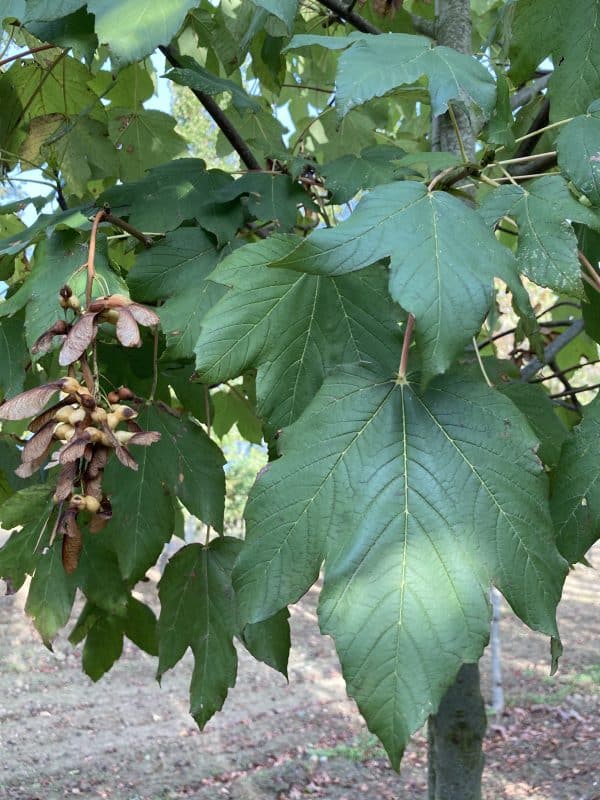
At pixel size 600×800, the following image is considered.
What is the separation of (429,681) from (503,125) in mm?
A: 606

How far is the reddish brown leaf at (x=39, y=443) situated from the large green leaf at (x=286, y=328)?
0.60 ft

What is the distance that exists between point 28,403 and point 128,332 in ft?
0.37

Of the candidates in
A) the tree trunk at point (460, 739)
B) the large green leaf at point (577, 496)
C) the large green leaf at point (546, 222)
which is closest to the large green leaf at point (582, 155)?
the large green leaf at point (546, 222)

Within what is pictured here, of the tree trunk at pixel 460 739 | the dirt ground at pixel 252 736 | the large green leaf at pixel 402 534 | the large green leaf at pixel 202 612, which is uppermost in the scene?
the large green leaf at pixel 402 534

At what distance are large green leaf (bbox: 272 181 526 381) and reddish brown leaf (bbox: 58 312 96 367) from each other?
0.18 meters

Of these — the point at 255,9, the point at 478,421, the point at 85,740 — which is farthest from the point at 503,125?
the point at 85,740

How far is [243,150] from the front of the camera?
5.02 feet

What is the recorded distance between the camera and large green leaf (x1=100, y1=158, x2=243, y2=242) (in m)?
1.22

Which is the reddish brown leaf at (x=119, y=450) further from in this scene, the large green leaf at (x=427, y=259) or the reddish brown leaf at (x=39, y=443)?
the large green leaf at (x=427, y=259)

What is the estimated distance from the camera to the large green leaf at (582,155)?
34.7 inches

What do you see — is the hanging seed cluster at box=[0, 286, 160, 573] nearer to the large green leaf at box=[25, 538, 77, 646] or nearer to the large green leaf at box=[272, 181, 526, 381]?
the large green leaf at box=[272, 181, 526, 381]

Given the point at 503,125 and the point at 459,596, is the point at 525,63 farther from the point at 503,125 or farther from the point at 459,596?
the point at 459,596

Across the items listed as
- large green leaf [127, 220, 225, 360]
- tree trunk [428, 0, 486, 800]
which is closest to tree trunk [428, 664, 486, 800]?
tree trunk [428, 0, 486, 800]

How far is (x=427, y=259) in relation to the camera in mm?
762
